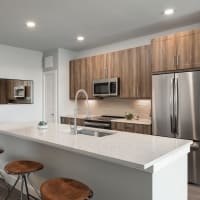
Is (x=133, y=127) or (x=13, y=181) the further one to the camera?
(x=133, y=127)

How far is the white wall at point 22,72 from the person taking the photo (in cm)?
496

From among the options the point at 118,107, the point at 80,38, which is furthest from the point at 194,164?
the point at 80,38

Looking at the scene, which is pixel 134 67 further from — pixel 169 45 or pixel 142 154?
pixel 142 154

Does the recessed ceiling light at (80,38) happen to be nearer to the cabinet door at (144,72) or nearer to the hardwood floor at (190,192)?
the cabinet door at (144,72)

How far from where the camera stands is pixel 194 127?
308 cm

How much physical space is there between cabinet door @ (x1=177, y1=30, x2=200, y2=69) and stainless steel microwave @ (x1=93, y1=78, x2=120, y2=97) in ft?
4.93

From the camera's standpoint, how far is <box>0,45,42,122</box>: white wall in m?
4.96

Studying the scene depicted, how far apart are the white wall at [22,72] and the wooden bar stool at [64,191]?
148 inches

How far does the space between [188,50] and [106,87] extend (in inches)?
76.6

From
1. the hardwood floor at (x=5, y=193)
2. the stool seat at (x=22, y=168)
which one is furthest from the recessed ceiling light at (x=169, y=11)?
the hardwood floor at (x=5, y=193)

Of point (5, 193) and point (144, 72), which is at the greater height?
point (144, 72)

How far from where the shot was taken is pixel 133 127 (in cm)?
382

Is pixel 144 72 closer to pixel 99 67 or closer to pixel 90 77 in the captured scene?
pixel 99 67

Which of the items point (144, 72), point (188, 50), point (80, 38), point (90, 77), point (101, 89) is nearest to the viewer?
point (188, 50)
